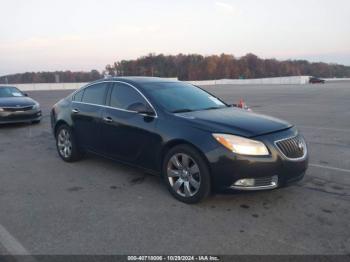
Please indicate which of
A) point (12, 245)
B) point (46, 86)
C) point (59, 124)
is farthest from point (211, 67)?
point (12, 245)

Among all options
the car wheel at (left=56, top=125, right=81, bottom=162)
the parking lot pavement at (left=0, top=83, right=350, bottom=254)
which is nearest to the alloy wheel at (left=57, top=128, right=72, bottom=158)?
the car wheel at (left=56, top=125, right=81, bottom=162)

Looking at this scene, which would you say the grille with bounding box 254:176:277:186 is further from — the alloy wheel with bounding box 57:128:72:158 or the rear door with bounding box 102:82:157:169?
the alloy wheel with bounding box 57:128:72:158

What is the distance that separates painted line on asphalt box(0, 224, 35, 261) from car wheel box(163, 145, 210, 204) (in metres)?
1.96

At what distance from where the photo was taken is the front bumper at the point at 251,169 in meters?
4.09

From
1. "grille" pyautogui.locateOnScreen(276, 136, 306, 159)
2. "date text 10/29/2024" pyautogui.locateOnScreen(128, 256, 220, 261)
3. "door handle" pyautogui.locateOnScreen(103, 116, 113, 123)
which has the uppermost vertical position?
"door handle" pyautogui.locateOnScreen(103, 116, 113, 123)

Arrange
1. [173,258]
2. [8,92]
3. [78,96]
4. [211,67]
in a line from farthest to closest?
[211,67] < [8,92] < [78,96] < [173,258]

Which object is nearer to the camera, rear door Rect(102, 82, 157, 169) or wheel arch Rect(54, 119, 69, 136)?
rear door Rect(102, 82, 157, 169)

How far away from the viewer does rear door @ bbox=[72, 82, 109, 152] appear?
5906 millimetres

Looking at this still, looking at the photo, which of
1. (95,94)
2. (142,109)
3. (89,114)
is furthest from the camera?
(95,94)

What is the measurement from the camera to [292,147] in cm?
439

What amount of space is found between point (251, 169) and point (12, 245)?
266 centimetres

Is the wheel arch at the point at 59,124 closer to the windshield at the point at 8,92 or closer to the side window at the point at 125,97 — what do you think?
the side window at the point at 125,97

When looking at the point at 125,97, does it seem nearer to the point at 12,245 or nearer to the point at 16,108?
the point at 12,245

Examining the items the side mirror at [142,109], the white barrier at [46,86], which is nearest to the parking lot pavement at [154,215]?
the side mirror at [142,109]
